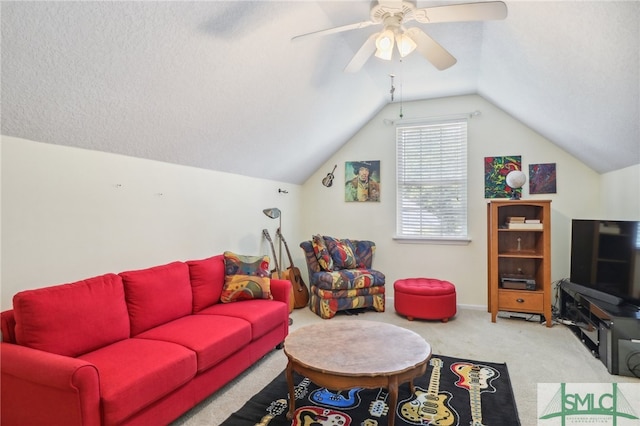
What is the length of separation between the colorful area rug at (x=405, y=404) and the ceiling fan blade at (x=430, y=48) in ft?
6.91

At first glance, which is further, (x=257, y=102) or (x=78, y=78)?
(x=257, y=102)

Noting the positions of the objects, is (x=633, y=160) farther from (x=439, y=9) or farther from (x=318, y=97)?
(x=318, y=97)

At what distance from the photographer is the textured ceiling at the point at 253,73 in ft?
5.99

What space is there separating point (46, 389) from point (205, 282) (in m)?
1.44

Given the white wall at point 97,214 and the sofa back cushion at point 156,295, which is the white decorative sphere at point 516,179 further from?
the sofa back cushion at point 156,295

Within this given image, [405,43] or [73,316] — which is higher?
[405,43]

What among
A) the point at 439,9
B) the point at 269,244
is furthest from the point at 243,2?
the point at 269,244

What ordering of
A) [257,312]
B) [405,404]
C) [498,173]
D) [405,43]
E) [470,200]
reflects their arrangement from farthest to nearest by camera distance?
[470,200] → [498,173] → [257,312] → [405,404] → [405,43]

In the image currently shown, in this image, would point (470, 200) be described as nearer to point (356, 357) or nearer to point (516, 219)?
point (516, 219)

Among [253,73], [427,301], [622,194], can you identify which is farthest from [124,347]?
[622,194]

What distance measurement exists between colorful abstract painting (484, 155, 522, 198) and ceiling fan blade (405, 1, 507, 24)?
3.11 metres

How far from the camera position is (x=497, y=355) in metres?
3.11

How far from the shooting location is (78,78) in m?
1.96

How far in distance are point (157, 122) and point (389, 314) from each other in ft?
10.9
